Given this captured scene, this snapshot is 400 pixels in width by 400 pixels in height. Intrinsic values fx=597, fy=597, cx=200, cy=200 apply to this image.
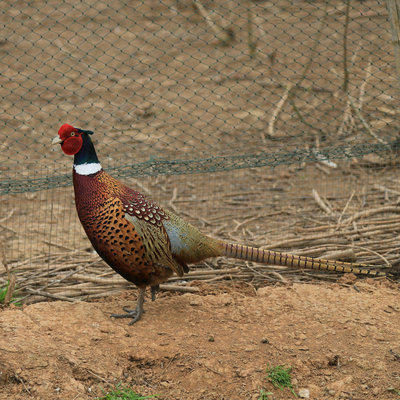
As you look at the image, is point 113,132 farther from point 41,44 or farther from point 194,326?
point 194,326

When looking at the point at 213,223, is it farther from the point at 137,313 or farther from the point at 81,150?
the point at 81,150

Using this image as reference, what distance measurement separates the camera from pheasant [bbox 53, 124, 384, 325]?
130 inches

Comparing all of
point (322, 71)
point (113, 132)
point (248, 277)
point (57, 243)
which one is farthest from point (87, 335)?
point (322, 71)

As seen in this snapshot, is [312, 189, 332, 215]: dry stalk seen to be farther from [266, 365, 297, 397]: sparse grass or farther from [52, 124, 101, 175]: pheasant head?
[52, 124, 101, 175]: pheasant head

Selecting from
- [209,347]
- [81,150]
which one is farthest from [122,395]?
[81,150]

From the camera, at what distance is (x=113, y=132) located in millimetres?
6668

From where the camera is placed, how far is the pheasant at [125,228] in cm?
331

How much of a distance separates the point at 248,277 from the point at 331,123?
3243mm

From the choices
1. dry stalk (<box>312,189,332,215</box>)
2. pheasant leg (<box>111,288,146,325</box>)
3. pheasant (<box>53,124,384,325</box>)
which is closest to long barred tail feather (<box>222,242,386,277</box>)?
pheasant (<box>53,124,384,325</box>)

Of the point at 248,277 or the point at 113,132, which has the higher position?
the point at 113,132

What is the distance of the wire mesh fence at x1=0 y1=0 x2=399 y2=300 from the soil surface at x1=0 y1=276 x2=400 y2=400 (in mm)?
1680

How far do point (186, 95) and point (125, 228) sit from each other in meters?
4.19

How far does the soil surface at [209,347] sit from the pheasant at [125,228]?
27cm

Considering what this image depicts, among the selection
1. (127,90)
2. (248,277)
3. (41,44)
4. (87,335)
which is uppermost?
(41,44)
